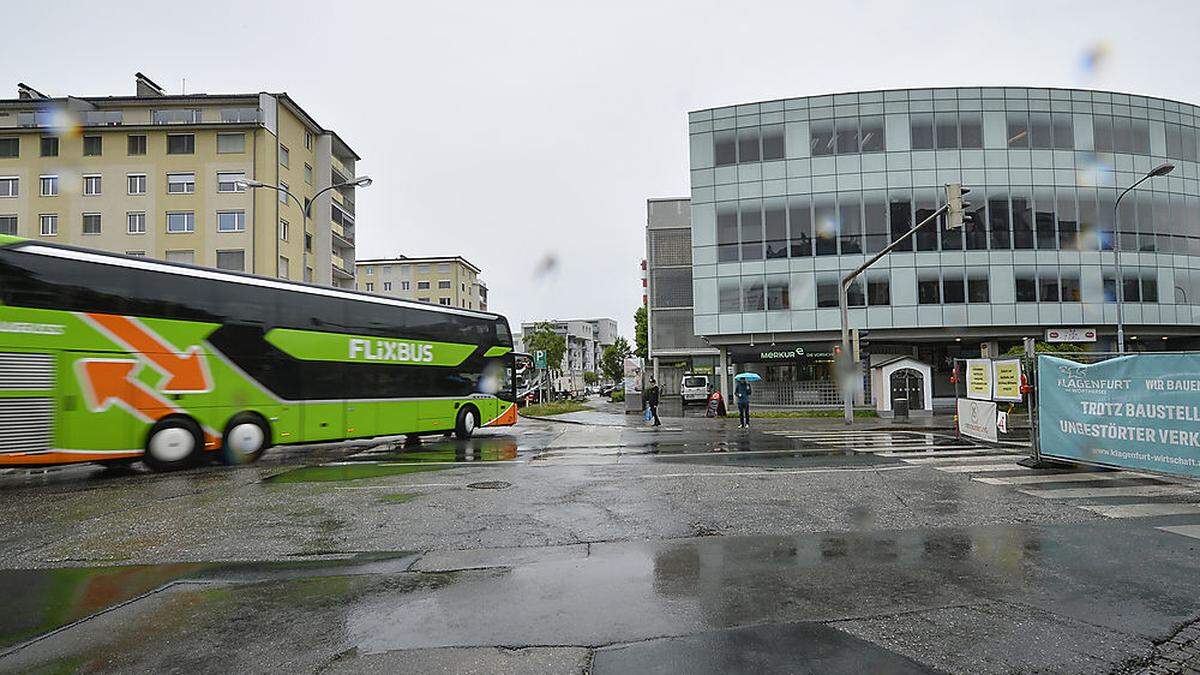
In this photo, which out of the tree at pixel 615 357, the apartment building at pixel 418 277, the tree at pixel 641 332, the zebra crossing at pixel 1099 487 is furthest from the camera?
the tree at pixel 615 357

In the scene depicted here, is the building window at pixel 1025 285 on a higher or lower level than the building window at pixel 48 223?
lower

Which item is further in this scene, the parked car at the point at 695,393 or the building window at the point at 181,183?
the parked car at the point at 695,393

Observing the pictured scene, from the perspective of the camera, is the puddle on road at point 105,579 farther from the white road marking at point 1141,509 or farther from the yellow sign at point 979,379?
the yellow sign at point 979,379

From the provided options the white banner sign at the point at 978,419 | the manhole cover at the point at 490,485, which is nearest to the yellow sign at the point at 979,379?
the white banner sign at the point at 978,419

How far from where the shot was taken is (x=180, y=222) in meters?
42.2

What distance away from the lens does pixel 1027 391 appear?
37.9 ft

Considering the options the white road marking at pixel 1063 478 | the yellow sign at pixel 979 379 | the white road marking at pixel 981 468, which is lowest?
the white road marking at pixel 981 468

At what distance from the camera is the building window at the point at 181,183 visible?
42.4 m

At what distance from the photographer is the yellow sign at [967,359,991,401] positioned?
1471cm

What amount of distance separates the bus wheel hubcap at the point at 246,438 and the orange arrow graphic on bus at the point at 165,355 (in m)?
1.02

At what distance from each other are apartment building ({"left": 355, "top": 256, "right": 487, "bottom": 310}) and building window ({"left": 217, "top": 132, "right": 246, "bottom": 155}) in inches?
1923

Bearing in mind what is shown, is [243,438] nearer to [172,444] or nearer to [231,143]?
[172,444]

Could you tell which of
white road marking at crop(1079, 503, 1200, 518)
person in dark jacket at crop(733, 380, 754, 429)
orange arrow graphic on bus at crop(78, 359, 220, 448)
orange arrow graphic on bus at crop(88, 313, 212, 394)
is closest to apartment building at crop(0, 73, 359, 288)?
person in dark jacket at crop(733, 380, 754, 429)

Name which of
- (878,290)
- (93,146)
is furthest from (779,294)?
(93,146)
